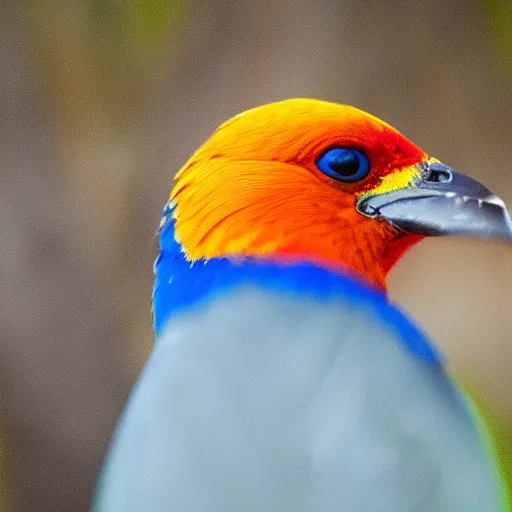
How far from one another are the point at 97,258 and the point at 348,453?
46 centimetres

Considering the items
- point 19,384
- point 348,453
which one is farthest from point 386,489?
point 19,384

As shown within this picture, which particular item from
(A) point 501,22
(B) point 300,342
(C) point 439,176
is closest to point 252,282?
(B) point 300,342

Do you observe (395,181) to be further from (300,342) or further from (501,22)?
(501,22)

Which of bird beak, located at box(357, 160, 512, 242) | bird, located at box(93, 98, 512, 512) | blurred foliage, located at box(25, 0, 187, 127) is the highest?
blurred foliage, located at box(25, 0, 187, 127)

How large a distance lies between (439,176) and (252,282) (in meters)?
0.16

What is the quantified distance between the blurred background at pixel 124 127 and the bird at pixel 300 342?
0.26 metres

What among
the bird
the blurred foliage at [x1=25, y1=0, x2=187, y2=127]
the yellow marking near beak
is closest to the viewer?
the bird

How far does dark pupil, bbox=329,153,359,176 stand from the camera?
465mm

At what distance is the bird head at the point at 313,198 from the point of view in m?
0.46

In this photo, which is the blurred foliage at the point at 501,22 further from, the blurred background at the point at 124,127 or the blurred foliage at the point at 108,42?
the blurred foliage at the point at 108,42

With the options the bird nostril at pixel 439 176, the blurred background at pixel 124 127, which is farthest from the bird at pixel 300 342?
the blurred background at pixel 124 127

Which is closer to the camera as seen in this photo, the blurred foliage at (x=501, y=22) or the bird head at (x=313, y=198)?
the bird head at (x=313, y=198)

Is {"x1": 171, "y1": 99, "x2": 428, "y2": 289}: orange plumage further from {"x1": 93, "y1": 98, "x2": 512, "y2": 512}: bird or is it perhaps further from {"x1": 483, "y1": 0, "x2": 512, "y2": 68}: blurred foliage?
{"x1": 483, "y1": 0, "x2": 512, "y2": 68}: blurred foliage

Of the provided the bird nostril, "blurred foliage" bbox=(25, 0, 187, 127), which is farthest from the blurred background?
the bird nostril
